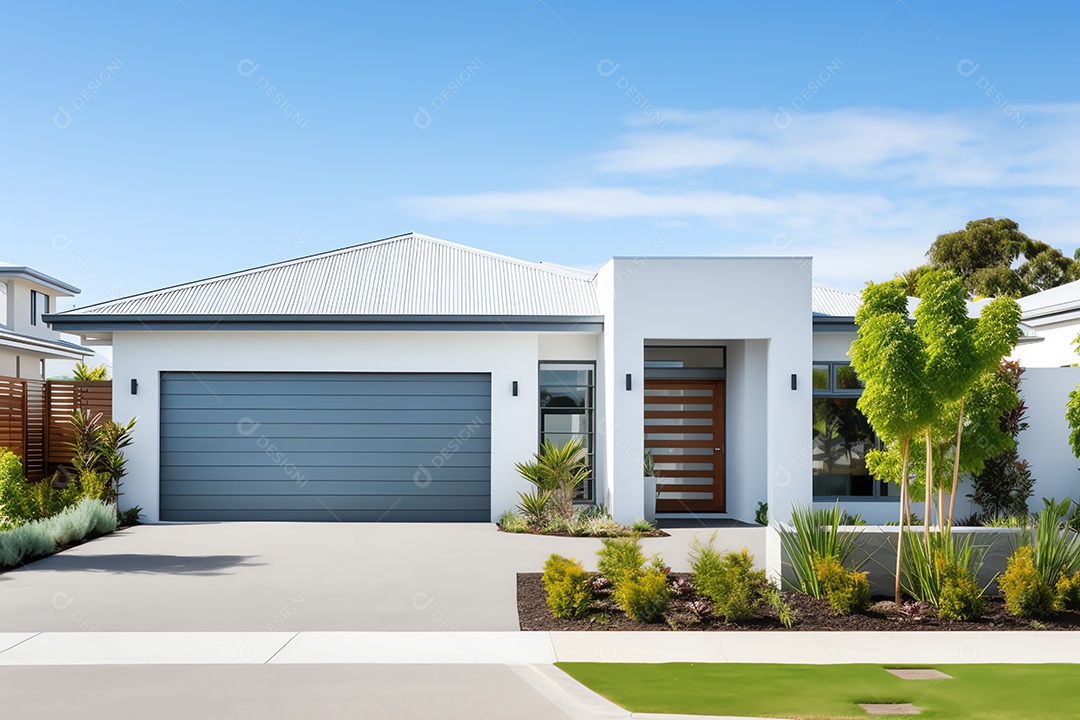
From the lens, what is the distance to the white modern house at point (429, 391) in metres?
15.8

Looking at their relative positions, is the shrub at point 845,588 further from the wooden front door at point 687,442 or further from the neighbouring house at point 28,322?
the neighbouring house at point 28,322

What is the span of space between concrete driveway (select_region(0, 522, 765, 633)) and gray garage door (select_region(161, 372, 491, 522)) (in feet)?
2.51

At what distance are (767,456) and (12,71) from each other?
1395 centimetres

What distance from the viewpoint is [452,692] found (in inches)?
269

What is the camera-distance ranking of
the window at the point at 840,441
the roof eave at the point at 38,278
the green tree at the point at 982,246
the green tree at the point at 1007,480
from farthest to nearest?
the green tree at the point at 982,246 → the roof eave at the point at 38,278 → the window at the point at 840,441 → the green tree at the point at 1007,480

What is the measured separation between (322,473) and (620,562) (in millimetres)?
8211

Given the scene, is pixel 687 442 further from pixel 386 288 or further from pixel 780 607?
pixel 780 607

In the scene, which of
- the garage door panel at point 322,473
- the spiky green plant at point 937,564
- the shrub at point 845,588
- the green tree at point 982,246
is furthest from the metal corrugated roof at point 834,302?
the green tree at point 982,246

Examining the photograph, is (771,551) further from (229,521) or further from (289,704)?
(229,521)

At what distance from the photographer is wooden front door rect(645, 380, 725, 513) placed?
18.0 meters

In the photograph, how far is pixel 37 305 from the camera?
34.9 m

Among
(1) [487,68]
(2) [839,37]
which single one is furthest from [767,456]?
(1) [487,68]

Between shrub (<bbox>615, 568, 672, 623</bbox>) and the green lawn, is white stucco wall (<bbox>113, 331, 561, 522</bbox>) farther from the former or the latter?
the green lawn

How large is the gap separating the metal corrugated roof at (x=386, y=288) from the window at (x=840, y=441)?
4588 millimetres
